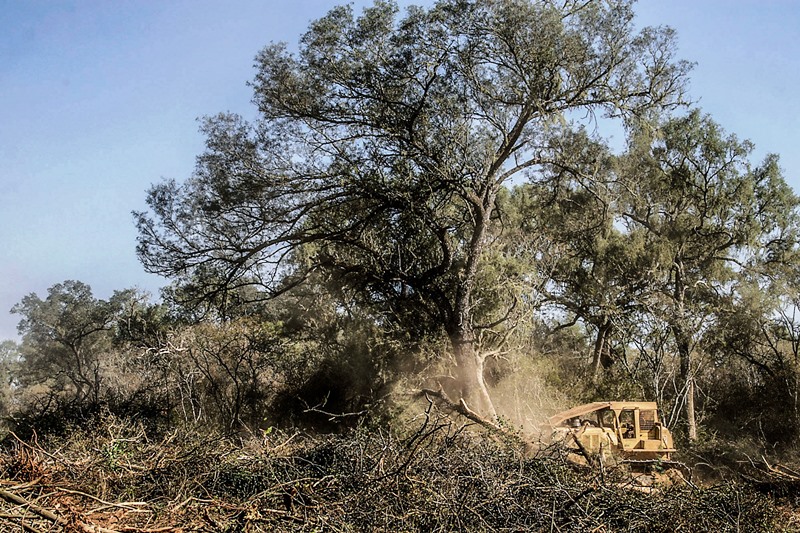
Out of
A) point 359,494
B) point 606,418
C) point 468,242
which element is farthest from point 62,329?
point 359,494

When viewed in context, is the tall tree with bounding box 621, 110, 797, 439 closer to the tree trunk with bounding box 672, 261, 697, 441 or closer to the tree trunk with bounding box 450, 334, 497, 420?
the tree trunk with bounding box 672, 261, 697, 441

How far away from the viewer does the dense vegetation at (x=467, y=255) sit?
15898mm


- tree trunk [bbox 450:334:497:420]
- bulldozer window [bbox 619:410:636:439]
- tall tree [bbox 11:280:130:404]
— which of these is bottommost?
bulldozer window [bbox 619:410:636:439]

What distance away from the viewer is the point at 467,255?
18.0 metres

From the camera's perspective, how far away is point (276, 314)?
25.0 meters

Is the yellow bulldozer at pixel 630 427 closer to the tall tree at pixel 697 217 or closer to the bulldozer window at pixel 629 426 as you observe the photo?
the bulldozer window at pixel 629 426

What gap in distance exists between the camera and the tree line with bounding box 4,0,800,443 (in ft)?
52.3

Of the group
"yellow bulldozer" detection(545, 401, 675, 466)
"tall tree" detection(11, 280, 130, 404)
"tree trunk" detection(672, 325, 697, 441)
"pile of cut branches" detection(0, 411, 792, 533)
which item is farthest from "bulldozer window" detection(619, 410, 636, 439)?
"tall tree" detection(11, 280, 130, 404)

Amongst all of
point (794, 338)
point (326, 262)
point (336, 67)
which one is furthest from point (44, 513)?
point (794, 338)

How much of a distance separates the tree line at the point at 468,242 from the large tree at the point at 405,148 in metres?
0.05

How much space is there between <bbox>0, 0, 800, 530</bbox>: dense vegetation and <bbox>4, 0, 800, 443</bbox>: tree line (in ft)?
0.20

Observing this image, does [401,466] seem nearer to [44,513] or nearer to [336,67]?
[44,513]

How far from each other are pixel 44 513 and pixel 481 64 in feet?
46.1

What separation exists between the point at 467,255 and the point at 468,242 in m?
1.19
